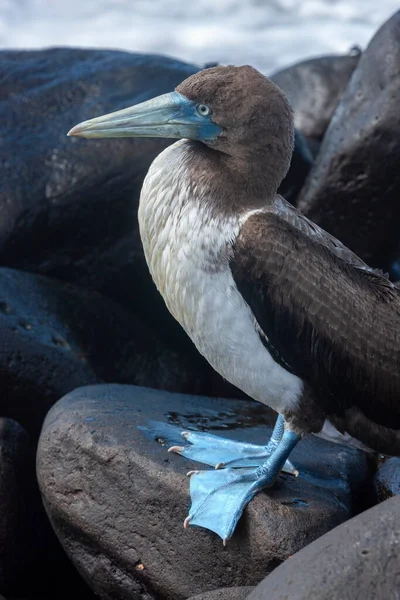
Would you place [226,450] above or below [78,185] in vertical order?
below

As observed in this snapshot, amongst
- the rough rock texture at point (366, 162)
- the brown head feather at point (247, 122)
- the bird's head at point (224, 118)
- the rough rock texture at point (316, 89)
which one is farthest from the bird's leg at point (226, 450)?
the rough rock texture at point (316, 89)

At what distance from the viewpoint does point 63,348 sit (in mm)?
5453

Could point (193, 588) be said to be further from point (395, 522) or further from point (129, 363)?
point (129, 363)

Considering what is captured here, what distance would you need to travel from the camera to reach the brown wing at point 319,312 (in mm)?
3752

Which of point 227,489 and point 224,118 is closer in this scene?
point 224,118

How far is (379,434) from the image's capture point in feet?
13.2

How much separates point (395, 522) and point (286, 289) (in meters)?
1.18

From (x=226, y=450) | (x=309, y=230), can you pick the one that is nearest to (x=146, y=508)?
(x=226, y=450)

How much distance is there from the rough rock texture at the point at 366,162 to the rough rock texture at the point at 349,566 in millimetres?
3950

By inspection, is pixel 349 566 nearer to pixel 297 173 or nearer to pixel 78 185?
pixel 78 185

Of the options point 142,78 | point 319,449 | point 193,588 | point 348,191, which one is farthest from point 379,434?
point 142,78

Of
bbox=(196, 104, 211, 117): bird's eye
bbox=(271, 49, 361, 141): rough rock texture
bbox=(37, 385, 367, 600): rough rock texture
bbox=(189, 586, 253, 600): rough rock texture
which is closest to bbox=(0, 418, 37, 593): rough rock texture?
bbox=(37, 385, 367, 600): rough rock texture

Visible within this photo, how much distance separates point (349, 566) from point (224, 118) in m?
1.93

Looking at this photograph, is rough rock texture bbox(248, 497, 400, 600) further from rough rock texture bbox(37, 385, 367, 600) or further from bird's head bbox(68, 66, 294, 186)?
bird's head bbox(68, 66, 294, 186)
